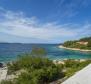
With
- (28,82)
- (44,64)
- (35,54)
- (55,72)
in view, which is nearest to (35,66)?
(44,64)

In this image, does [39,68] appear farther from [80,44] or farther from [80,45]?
[80,44]

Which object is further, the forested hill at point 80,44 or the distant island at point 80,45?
the forested hill at point 80,44

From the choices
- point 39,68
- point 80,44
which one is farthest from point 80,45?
point 39,68

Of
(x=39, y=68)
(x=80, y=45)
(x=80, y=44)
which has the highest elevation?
(x=80, y=44)

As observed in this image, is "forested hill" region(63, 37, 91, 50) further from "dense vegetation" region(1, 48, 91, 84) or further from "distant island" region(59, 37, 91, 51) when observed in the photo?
"dense vegetation" region(1, 48, 91, 84)

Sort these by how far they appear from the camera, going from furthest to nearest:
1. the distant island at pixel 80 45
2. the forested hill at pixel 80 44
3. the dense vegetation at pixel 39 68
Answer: the forested hill at pixel 80 44, the distant island at pixel 80 45, the dense vegetation at pixel 39 68

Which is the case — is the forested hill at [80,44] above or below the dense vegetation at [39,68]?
above

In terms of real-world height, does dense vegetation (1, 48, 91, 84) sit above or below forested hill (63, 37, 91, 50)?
below

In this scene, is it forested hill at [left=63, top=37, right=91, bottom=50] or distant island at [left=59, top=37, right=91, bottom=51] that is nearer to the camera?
distant island at [left=59, top=37, right=91, bottom=51]

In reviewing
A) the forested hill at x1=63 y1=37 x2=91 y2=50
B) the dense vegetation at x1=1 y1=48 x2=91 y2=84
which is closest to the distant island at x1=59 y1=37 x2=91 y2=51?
the forested hill at x1=63 y1=37 x2=91 y2=50

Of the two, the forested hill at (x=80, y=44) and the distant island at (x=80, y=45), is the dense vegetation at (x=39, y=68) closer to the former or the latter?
the distant island at (x=80, y=45)

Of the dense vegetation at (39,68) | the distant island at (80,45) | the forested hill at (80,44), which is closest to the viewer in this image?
the dense vegetation at (39,68)

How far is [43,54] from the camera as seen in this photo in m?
17.9

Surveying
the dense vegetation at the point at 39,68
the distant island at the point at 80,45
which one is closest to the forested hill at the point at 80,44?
the distant island at the point at 80,45
